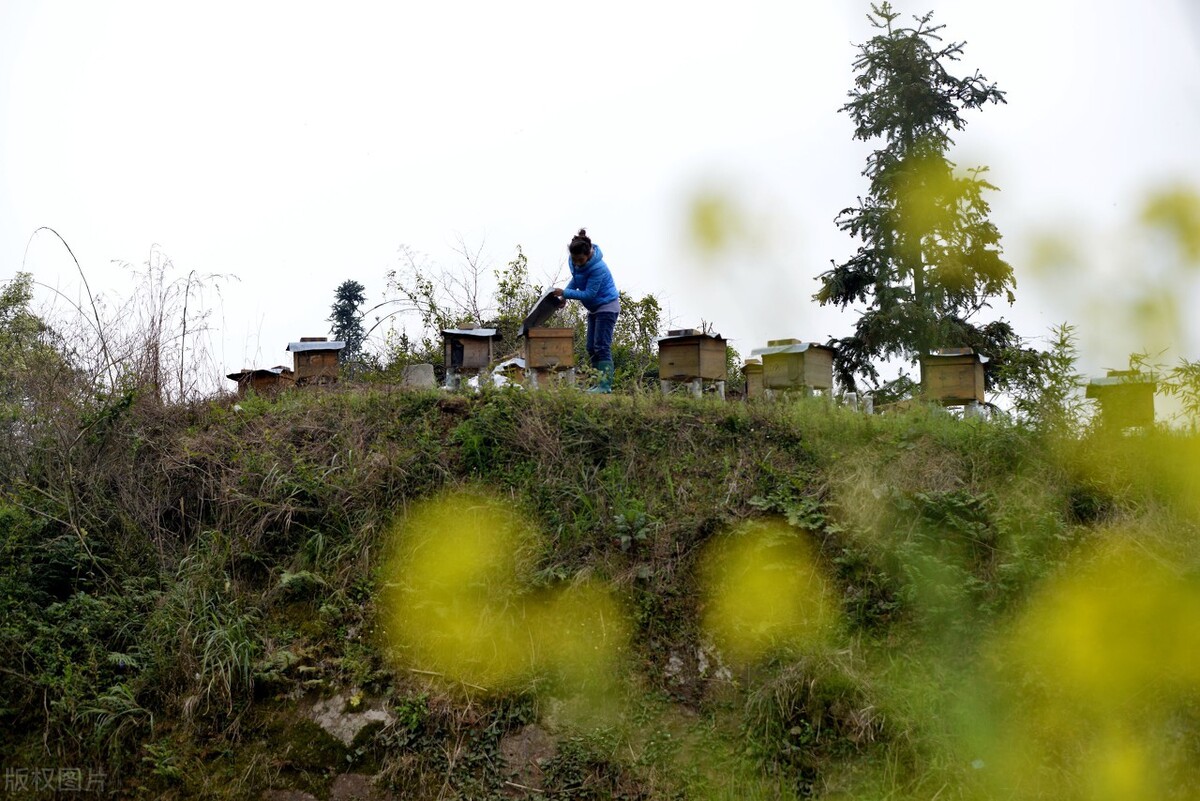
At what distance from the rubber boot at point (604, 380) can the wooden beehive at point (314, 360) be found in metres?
4.06

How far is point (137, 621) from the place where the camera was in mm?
10484

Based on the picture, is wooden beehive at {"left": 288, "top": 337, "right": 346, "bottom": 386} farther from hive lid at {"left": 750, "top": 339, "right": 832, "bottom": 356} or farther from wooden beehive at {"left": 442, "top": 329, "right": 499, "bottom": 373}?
hive lid at {"left": 750, "top": 339, "right": 832, "bottom": 356}

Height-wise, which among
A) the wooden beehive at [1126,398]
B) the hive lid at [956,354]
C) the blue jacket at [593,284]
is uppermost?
the blue jacket at [593,284]

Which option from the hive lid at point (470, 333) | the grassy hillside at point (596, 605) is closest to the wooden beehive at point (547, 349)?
the hive lid at point (470, 333)

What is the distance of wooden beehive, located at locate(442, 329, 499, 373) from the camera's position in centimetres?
1502

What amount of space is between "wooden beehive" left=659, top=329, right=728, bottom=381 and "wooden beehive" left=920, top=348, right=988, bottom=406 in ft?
10.2

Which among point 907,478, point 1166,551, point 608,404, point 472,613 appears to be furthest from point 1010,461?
point 472,613

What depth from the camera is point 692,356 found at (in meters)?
14.8

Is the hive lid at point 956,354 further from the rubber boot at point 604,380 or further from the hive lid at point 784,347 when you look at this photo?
the rubber boot at point 604,380

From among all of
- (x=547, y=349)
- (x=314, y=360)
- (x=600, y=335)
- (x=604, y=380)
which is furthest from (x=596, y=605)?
(x=314, y=360)

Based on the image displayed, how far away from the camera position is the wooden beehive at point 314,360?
49.2ft

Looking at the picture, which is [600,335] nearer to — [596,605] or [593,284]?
[593,284]

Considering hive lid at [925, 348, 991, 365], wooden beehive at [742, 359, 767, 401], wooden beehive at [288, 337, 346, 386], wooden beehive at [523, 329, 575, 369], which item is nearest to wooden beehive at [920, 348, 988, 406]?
hive lid at [925, 348, 991, 365]

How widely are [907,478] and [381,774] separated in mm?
6513
